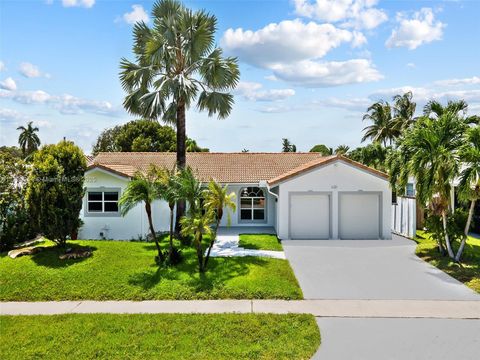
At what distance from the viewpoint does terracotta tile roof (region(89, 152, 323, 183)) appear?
21547mm

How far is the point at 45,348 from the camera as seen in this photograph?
Result: 23.0ft

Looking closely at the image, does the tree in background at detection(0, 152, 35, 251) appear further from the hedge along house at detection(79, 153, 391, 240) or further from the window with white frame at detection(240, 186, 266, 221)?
the window with white frame at detection(240, 186, 266, 221)

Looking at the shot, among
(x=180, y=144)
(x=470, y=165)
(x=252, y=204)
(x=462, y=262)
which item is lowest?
(x=462, y=262)

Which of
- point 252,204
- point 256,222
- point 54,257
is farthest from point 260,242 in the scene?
point 54,257

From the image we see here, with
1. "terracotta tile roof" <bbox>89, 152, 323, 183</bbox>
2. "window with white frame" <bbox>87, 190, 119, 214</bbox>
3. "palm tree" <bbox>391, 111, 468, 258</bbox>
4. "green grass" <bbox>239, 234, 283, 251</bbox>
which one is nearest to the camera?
"palm tree" <bbox>391, 111, 468, 258</bbox>

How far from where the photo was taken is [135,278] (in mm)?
11031

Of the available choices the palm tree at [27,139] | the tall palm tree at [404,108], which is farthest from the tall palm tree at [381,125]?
the palm tree at [27,139]

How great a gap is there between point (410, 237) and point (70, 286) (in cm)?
1550

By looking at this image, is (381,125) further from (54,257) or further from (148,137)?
(54,257)

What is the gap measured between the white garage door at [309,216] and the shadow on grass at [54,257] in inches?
371

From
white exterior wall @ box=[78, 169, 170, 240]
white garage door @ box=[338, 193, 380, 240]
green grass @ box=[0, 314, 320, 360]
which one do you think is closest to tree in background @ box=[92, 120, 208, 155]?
white exterior wall @ box=[78, 169, 170, 240]

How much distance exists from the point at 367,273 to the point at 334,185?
6.31 m

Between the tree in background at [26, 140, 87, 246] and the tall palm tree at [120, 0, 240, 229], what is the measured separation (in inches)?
162

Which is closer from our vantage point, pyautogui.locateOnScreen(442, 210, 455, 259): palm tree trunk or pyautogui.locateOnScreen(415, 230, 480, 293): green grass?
pyautogui.locateOnScreen(415, 230, 480, 293): green grass
